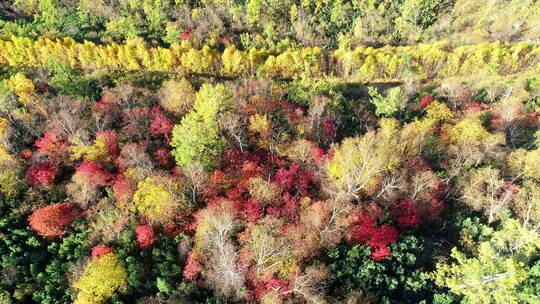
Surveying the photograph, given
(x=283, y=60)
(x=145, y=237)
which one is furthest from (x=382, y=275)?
(x=283, y=60)

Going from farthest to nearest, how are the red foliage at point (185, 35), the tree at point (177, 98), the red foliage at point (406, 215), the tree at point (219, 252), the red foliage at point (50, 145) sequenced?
the red foliage at point (185, 35) < the tree at point (177, 98) < the red foliage at point (50, 145) < the red foliage at point (406, 215) < the tree at point (219, 252)

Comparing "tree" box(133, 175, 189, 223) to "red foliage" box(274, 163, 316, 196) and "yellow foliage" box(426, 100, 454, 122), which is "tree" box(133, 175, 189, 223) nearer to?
"red foliage" box(274, 163, 316, 196)

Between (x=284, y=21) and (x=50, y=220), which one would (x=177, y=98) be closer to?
(x=50, y=220)

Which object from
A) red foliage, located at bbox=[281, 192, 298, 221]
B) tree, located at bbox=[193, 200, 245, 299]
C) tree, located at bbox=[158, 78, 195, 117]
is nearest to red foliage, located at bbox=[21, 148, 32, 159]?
tree, located at bbox=[158, 78, 195, 117]

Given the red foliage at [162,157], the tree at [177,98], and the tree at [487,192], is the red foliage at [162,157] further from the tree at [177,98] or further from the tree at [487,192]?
the tree at [487,192]

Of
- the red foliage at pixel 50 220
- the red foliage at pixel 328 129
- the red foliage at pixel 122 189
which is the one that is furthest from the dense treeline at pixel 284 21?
the red foliage at pixel 50 220

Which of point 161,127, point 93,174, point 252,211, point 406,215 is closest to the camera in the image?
point 406,215

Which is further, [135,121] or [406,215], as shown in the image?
[135,121]
